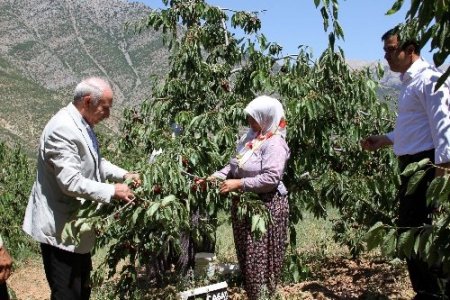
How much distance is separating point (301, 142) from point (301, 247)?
314cm

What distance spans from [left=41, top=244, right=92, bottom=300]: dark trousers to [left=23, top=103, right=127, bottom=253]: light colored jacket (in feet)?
0.17

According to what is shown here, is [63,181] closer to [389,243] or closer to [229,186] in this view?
[229,186]

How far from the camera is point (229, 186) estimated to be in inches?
112

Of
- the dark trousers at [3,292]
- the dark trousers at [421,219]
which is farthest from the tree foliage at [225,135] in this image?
the dark trousers at [421,219]

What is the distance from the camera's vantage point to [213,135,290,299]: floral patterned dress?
9.56 ft

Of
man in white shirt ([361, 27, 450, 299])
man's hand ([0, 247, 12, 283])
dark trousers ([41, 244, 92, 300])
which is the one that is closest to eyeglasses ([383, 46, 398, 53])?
man in white shirt ([361, 27, 450, 299])

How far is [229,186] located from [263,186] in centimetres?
19

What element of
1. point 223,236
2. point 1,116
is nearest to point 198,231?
point 223,236

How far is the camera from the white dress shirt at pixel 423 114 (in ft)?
7.91

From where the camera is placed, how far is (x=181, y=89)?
15.0 ft

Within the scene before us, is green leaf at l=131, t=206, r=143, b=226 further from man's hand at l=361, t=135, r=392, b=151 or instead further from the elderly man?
man's hand at l=361, t=135, r=392, b=151

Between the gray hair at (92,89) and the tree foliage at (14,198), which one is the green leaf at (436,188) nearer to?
the gray hair at (92,89)

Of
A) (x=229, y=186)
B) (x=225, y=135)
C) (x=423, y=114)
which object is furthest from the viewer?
(x=225, y=135)

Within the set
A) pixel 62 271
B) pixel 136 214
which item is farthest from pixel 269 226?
pixel 62 271
